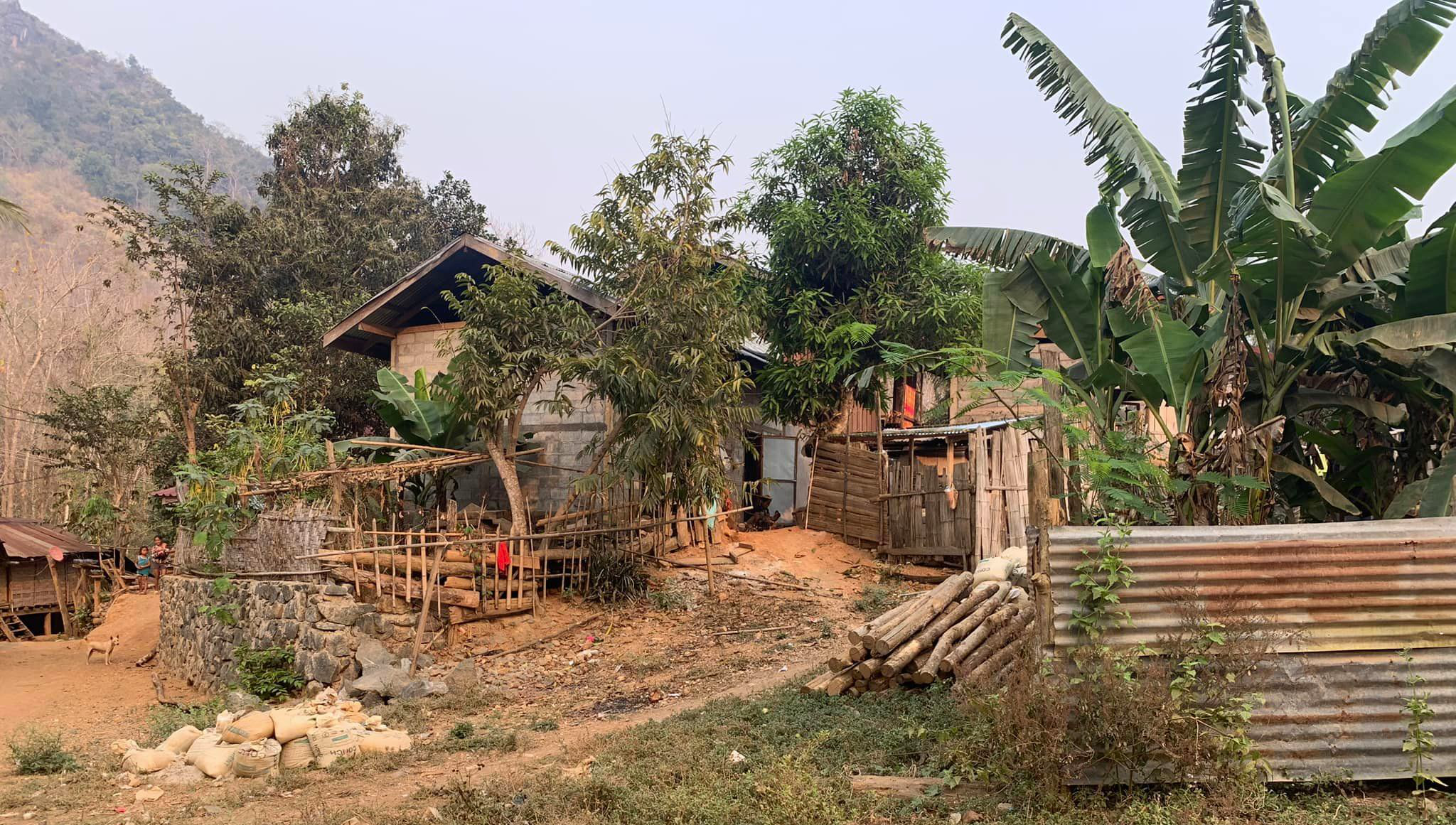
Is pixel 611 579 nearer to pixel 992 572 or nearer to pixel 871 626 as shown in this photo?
pixel 871 626

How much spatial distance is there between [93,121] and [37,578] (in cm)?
4296

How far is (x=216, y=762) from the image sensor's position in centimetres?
789

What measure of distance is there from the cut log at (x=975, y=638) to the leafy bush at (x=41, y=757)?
7.65 metres

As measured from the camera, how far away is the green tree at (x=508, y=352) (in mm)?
11656

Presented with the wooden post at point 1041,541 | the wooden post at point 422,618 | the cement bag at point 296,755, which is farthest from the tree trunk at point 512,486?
the wooden post at point 1041,541

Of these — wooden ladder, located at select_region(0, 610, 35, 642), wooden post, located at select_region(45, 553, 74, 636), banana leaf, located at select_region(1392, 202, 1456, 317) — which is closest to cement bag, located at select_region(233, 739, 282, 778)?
banana leaf, located at select_region(1392, 202, 1456, 317)

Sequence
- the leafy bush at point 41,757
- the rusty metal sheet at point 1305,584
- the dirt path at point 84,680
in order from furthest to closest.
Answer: the dirt path at point 84,680
the leafy bush at point 41,757
the rusty metal sheet at point 1305,584

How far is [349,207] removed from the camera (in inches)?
861

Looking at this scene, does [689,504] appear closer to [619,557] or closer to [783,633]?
[619,557]

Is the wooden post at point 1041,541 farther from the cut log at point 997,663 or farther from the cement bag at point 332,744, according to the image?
the cement bag at point 332,744

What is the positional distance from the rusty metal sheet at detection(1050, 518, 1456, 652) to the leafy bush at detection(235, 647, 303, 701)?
9.14 meters

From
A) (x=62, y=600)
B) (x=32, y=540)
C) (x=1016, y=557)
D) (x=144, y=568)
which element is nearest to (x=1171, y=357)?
(x=1016, y=557)

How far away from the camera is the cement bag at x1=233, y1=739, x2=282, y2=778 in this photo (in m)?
7.75

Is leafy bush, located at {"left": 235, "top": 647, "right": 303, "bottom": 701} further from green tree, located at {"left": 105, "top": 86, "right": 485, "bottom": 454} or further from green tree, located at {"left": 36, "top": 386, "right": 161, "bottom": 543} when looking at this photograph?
green tree, located at {"left": 36, "top": 386, "right": 161, "bottom": 543}
